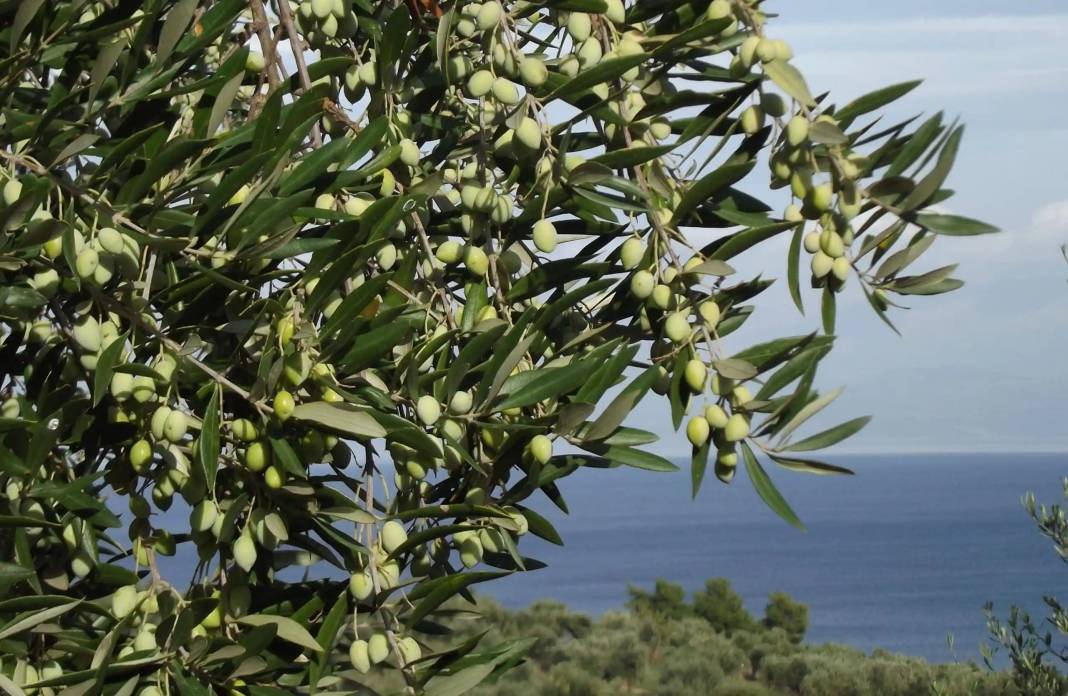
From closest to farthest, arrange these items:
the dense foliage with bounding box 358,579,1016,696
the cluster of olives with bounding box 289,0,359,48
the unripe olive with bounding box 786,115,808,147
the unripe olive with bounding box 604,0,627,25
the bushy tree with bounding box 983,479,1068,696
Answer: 1. the unripe olive with bounding box 786,115,808,147
2. the unripe olive with bounding box 604,0,627,25
3. the cluster of olives with bounding box 289,0,359,48
4. the bushy tree with bounding box 983,479,1068,696
5. the dense foliage with bounding box 358,579,1016,696

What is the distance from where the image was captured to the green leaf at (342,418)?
93 cm

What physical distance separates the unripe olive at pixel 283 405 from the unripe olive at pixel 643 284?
28 centimetres

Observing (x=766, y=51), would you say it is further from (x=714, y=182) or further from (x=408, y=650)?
(x=408, y=650)

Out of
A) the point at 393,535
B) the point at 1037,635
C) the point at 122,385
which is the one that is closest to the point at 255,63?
the point at 122,385

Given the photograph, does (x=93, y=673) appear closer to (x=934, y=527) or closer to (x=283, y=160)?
(x=283, y=160)

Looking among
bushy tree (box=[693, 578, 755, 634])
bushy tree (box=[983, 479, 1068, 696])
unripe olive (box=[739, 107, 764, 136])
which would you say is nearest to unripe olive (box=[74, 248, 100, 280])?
unripe olive (box=[739, 107, 764, 136])

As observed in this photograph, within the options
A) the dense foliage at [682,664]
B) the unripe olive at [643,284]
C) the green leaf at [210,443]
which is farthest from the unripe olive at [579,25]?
the dense foliage at [682,664]

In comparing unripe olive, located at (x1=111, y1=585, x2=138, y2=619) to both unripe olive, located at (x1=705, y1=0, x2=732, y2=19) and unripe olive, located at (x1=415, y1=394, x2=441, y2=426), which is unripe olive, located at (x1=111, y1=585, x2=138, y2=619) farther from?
unripe olive, located at (x1=705, y1=0, x2=732, y2=19)

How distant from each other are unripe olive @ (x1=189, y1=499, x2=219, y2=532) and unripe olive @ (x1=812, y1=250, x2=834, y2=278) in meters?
0.53

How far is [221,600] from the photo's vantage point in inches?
43.1

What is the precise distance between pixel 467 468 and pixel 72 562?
0.38 meters

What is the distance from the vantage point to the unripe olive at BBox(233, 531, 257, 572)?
3.37ft

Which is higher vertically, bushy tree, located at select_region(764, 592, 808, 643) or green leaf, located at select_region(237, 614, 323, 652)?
green leaf, located at select_region(237, 614, 323, 652)

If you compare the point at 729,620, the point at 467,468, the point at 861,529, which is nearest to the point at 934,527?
the point at 861,529
